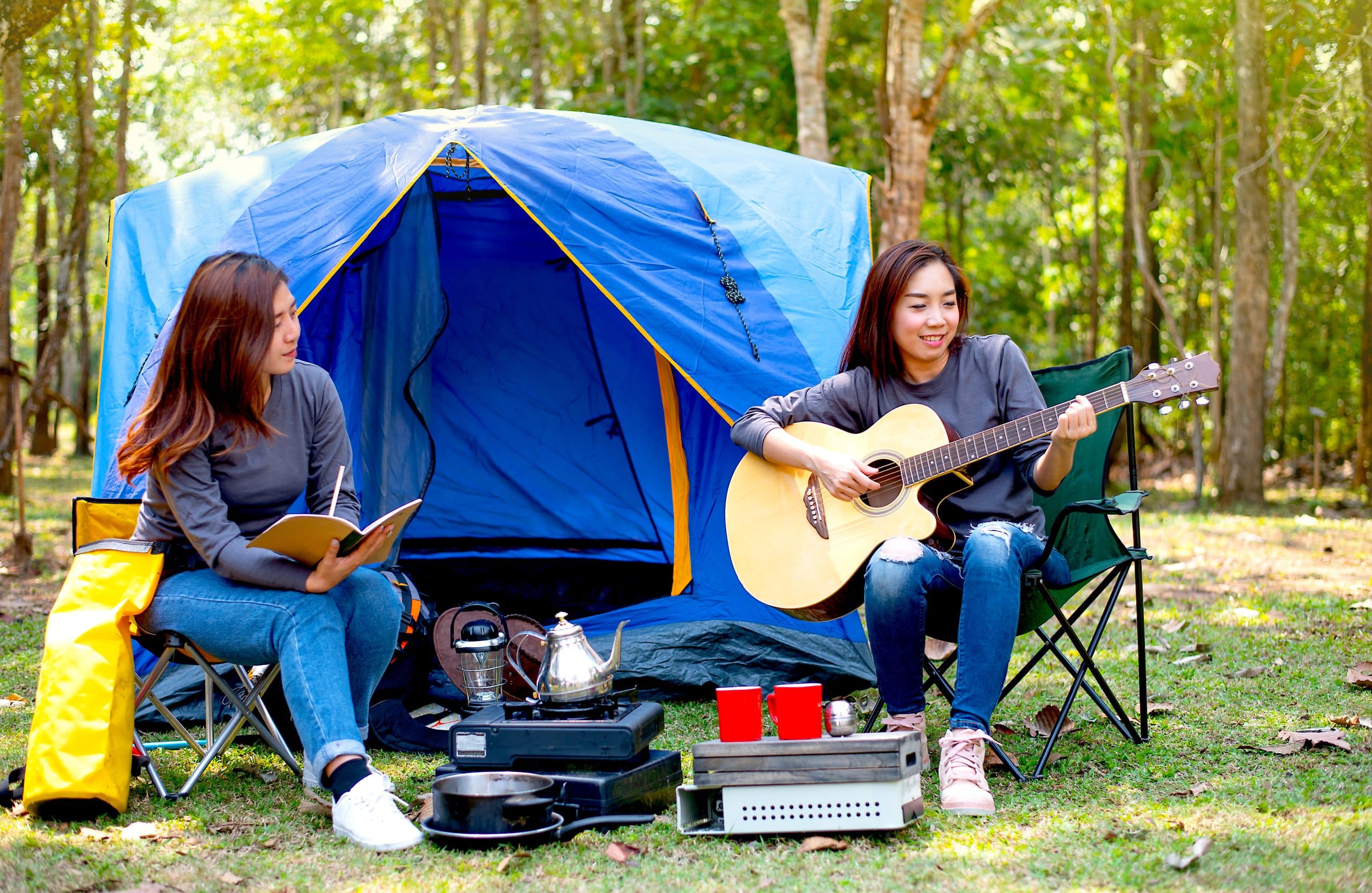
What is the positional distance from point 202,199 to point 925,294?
2158mm

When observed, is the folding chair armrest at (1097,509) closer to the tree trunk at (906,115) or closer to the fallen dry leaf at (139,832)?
the fallen dry leaf at (139,832)

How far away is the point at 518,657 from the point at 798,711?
1.04 meters

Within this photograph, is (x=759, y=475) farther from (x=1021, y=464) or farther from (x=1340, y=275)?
(x=1340, y=275)

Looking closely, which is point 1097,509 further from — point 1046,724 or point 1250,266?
point 1250,266

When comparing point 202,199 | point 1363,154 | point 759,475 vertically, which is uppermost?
point 1363,154

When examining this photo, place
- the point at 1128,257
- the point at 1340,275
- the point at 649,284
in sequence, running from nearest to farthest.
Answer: the point at 649,284 < the point at 1128,257 < the point at 1340,275


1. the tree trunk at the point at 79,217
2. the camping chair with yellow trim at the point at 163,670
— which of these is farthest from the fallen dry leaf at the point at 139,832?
the tree trunk at the point at 79,217

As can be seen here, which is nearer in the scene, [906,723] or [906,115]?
[906,723]

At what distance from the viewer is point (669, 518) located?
14.2 ft

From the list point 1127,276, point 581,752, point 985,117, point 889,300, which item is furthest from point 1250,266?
point 581,752

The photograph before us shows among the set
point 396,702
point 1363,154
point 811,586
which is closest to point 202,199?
point 396,702

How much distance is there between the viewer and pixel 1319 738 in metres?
2.46

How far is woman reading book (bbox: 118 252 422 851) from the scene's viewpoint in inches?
87.0

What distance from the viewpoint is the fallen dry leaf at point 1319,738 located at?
2426mm
